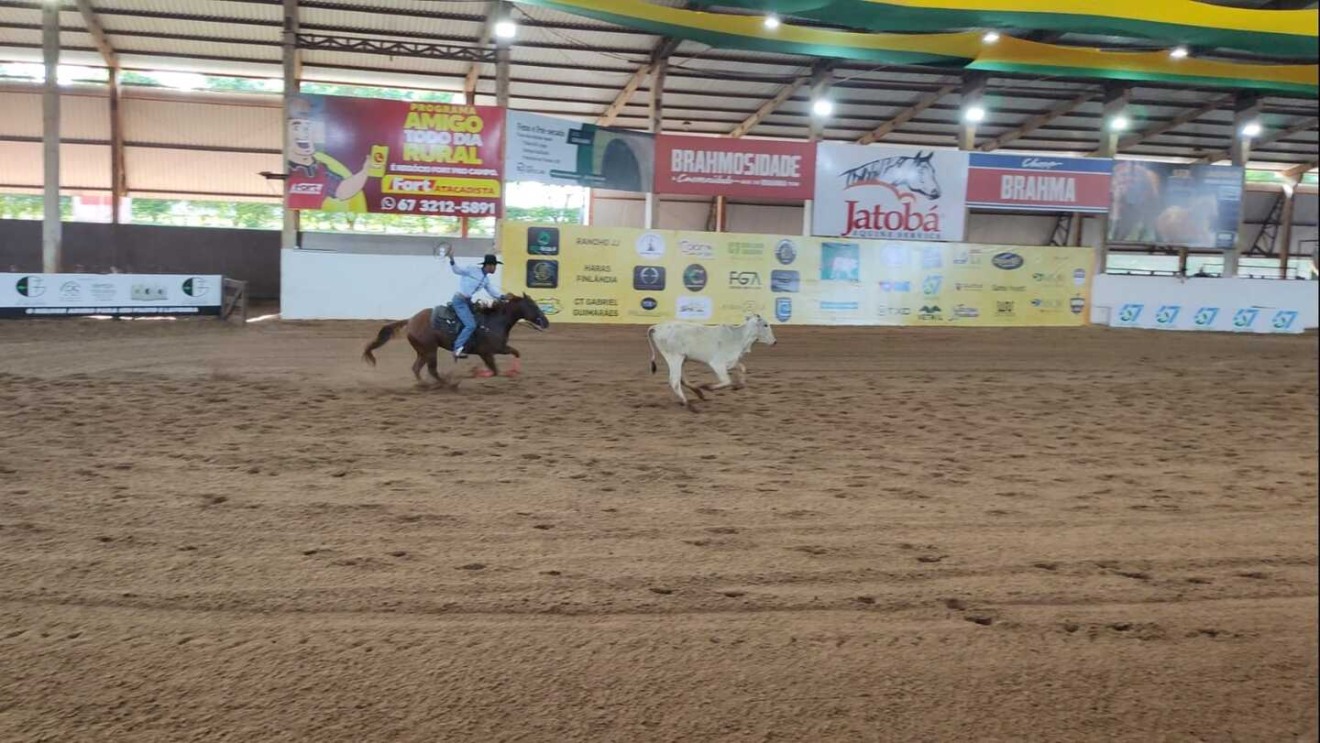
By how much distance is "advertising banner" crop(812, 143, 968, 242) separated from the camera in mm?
21453

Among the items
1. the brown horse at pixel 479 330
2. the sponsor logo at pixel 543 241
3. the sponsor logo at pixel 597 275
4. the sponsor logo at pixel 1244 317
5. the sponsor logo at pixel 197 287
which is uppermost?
the sponsor logo at pixel 543 241

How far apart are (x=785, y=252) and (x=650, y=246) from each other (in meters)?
3.12

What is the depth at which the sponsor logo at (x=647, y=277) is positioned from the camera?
19.7 m

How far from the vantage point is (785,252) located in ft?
66.6

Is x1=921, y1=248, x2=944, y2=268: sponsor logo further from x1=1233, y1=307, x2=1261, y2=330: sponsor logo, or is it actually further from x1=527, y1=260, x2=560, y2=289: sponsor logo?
x1=527, y1=260, x2=560, y2=289: sponsor logo

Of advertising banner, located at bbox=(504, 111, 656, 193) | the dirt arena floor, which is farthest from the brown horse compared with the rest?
advertising banner, located at bbox=(504, 111, 656, 193)

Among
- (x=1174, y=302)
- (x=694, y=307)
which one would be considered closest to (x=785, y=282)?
(x=694, y=307)

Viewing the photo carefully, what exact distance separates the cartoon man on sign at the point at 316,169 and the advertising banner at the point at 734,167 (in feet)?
21.2

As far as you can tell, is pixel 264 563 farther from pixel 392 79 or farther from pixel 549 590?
pixel 392 79

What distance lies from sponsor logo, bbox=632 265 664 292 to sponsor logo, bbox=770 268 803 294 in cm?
258

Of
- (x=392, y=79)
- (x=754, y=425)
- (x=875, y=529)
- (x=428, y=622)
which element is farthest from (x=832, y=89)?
(x=428, y=622)

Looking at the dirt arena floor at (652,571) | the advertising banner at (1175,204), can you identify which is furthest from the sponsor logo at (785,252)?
the dirt arena floor at (652,571)

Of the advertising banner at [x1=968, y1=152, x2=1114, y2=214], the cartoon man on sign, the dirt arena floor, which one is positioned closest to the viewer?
the dirt arena floor

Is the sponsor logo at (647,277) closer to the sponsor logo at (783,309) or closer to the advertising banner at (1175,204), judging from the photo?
the sponsor logo at (783,309)
